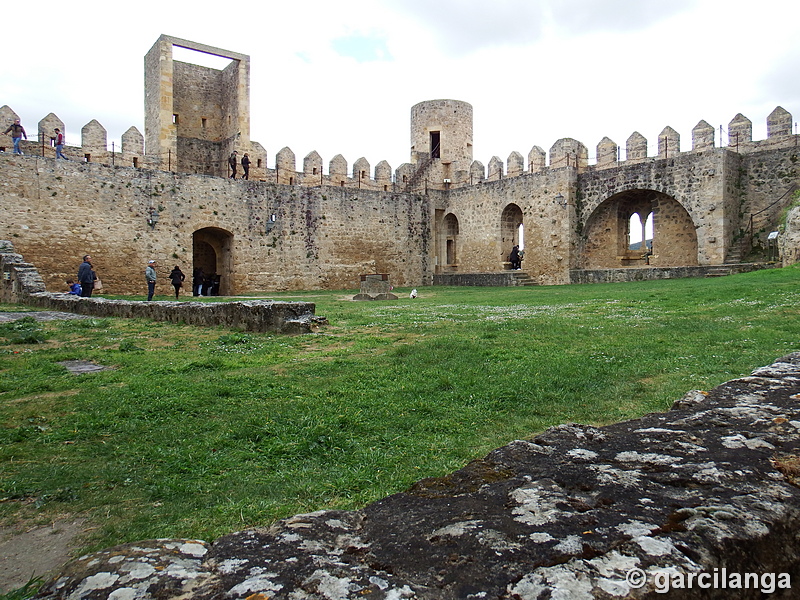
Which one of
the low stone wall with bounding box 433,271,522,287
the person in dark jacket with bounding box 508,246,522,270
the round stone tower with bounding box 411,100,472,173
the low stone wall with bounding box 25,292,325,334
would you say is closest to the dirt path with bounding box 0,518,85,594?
the low stone wall with bounding box 25,292,325,334

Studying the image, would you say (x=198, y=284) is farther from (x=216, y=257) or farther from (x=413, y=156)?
(x=413, y=156)

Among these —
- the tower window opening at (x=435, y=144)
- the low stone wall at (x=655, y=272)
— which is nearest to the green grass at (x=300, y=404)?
the low stone wall at (x=655, y=272)

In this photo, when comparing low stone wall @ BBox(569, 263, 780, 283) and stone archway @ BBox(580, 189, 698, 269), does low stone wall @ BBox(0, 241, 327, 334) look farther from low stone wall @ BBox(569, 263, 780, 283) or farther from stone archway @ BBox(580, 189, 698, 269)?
stone archway @ BBox(580, 189, 698, 269)

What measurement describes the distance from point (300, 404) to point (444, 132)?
30156 millimetres

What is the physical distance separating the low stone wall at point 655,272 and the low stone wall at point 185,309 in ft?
48.0

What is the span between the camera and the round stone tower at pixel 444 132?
32469 millimetres

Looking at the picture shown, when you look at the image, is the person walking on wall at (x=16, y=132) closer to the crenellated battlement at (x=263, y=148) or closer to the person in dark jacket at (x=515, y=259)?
the crenellated battlement at (x=263, y=148)

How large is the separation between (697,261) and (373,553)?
2449cm

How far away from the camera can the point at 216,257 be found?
1077 inches

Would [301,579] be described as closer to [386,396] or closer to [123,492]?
[123,492]

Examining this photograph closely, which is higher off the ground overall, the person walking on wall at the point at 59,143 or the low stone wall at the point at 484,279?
the person walking on wall at the point at 59,143

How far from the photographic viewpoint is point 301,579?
4.42 ft

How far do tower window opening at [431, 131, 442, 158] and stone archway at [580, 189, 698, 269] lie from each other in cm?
1095

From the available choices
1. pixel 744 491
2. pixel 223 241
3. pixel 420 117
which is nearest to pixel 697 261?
pixel 420 117
